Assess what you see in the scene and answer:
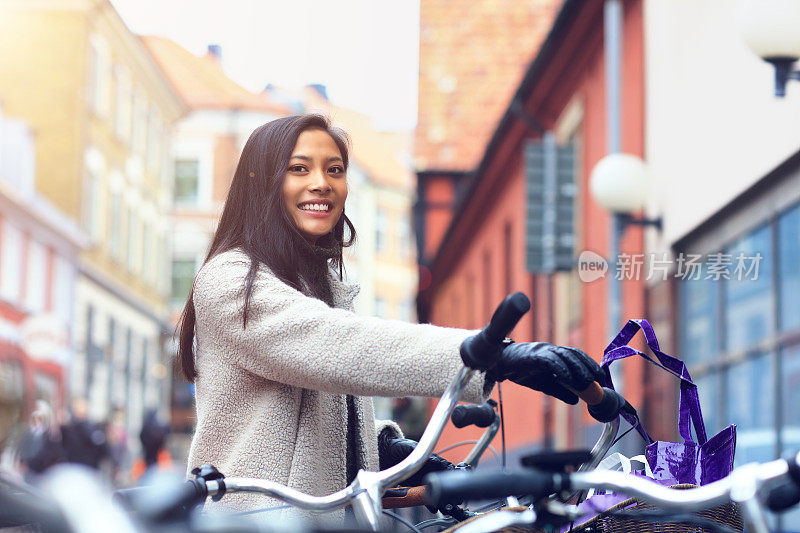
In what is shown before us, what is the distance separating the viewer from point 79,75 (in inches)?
1387

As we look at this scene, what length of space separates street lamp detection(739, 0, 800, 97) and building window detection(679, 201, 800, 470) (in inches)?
53.6

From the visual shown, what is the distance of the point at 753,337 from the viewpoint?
330 inches

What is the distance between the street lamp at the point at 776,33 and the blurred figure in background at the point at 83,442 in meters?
12.2

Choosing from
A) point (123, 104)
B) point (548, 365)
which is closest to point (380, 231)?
point (123, 104)

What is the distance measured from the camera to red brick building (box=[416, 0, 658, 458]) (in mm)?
12750

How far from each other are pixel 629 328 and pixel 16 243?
2982 cm

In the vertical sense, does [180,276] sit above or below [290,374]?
above

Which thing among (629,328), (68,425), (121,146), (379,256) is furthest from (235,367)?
(379,256)

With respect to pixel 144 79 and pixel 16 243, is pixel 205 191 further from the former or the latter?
pixel 16 243

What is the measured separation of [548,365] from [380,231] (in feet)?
191

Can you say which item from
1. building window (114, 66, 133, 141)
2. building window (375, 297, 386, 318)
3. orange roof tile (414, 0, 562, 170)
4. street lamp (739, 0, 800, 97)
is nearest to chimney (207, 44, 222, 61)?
building window (375, 297, 386, 318)

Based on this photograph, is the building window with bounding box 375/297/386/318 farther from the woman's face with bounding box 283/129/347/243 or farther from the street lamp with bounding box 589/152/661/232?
the woman's face with bounding box 283/129/347/243

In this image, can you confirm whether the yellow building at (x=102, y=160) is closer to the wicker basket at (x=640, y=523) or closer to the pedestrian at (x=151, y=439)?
the pedestrian at (x=151, y=439)

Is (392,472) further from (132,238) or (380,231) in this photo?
(380,231)
